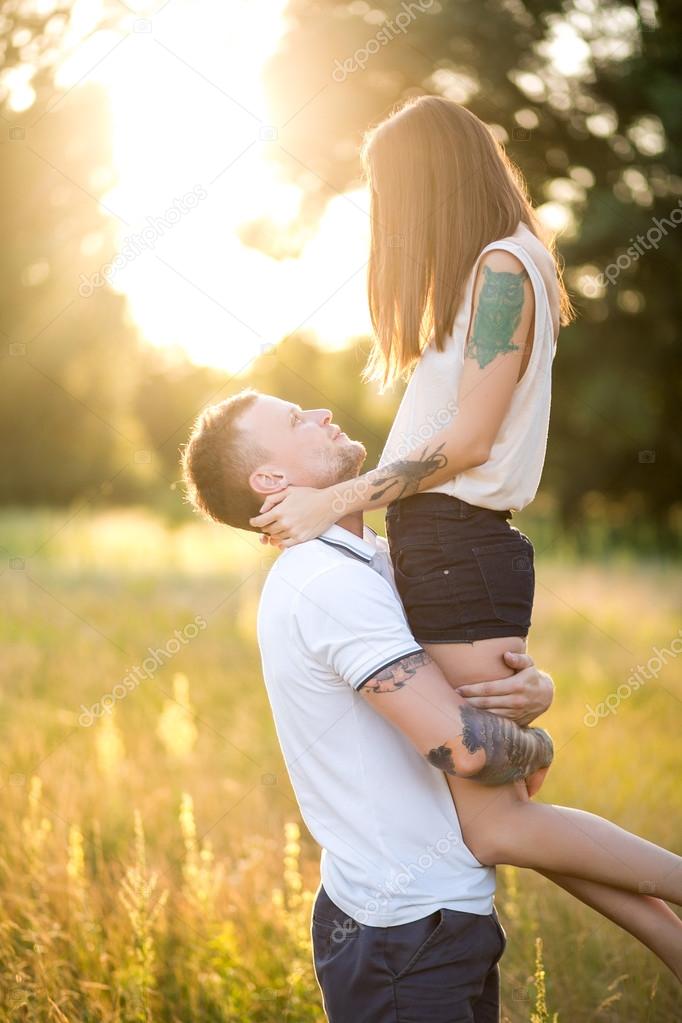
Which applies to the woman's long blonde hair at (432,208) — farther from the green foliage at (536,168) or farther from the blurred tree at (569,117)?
the blurred tree at (569,117)

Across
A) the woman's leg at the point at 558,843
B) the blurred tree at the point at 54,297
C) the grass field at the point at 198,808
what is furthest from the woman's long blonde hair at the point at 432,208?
the blurred tree at the point at 54,297

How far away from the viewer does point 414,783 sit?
7.07ft

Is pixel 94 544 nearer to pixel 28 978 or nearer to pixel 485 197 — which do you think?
pixel 28 978

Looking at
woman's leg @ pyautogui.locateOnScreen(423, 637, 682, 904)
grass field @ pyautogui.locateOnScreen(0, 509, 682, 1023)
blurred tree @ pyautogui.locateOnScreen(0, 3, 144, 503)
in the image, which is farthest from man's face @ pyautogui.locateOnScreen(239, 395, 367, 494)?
blurred tree @ pyautogui.locateOnScreen(0, 3, 144, 503)

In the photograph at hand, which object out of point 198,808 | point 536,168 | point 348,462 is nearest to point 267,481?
point 348,462

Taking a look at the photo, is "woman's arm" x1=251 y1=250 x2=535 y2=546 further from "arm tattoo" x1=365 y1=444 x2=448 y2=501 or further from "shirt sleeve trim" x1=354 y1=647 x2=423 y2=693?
"shirt sleeve trim" x1=354 y1=647 x2=423 y2=693

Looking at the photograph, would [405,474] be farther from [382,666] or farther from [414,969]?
[414,969]

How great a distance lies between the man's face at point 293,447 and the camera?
2.35m

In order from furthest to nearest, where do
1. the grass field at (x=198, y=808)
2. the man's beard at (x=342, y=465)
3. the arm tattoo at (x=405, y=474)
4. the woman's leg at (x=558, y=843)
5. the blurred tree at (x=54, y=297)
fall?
the blurred tree at (x=54, y=297) < the grass field at (x=198, y=808) < the man's beard at (x=342, y=465) < the arm tattoo at (x=405, y=474) < the woman's leg at (x=558, y=843)

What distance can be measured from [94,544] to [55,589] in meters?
3.31

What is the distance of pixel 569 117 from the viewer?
13.0 metres

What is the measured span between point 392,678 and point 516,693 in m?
0.36

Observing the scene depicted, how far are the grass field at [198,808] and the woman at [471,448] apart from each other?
452 millimetres

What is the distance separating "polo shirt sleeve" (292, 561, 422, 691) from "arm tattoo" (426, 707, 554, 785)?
21cm
